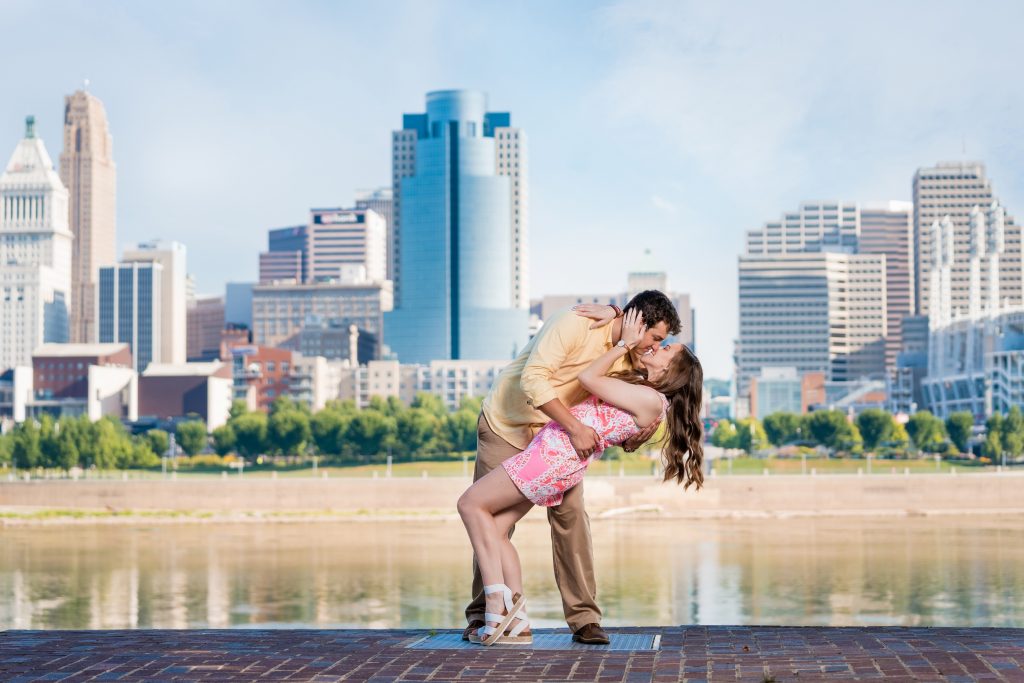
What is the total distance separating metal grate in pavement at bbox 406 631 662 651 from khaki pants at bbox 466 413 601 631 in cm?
17

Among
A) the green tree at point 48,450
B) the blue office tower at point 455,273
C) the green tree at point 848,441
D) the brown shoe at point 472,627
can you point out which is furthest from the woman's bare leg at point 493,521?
the blue office tower at point 455,273

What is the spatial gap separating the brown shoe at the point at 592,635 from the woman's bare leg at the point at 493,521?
468 millimetres

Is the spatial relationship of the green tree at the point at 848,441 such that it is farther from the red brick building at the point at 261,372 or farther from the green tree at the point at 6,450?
the red brick building at the point at 261,372

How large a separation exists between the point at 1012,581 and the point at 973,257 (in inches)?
6312

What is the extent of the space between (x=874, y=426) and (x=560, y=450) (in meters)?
96.6

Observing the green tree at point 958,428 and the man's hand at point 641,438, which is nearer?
the man's hand at point 641,438

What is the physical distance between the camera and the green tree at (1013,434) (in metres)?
96.6

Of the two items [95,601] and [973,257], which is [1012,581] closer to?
[95,601]

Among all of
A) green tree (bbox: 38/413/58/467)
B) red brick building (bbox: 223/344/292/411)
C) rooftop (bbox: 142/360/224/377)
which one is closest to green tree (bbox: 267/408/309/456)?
green tree (bbox: 38/413/58/467)

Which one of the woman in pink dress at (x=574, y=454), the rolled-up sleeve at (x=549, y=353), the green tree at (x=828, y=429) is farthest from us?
the green tree at (x=828, y=429)

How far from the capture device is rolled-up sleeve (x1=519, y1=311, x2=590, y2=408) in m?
8.29

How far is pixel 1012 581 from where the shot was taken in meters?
35.6

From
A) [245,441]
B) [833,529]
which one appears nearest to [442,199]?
[245,441]

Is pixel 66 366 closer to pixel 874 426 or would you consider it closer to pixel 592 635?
pixel 874 426
